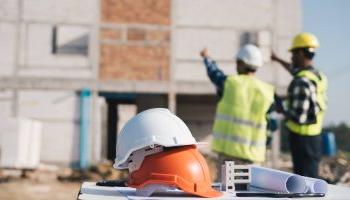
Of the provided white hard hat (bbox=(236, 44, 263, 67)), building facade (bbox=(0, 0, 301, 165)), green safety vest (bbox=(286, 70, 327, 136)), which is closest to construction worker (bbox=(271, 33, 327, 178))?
green safety vest (bbox=(286, 70, 327, 136))

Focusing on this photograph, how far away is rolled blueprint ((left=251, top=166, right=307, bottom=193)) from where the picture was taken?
2170 millimetres

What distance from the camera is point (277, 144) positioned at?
16.8 m

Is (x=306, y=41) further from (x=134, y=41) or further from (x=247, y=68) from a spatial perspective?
(x=134, y=41)

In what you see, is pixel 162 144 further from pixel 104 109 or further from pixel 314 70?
pixel 104 109

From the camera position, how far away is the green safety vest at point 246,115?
172 inches

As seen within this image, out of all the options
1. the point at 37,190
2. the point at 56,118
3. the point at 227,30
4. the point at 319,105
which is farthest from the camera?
the point at 227,30

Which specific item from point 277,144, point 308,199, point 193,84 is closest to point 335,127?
point 277,144

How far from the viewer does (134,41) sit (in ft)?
52.5

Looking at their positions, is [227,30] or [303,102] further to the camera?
[227,30]

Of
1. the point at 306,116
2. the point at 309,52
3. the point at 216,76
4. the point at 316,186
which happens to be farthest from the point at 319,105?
the point at 316,186

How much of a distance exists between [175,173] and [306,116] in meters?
2.38

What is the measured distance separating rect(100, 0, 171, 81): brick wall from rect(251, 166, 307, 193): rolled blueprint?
44.1ft

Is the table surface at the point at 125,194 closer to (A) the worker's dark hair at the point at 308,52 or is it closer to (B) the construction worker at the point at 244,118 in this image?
(B) the construction worker at the point at 244,118

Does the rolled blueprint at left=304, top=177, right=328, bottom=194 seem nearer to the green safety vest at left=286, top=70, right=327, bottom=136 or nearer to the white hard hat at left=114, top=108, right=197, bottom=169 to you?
the white hard hat at left=114, top=108, right=197, bottom=169
